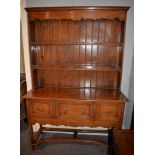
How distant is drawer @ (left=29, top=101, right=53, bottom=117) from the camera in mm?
1938

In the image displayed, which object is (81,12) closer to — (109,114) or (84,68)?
(84,68)

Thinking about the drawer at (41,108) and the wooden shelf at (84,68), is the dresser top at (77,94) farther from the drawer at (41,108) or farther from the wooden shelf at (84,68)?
the wooden shelf at (84,68)

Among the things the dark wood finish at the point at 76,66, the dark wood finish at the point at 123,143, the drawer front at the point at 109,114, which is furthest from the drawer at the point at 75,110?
the dark wood finish at the point at 123,143

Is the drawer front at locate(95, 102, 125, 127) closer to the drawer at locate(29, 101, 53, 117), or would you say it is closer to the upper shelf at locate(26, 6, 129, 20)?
the drawer at locate(29, 101, 53, 117)

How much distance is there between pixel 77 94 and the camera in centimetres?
204

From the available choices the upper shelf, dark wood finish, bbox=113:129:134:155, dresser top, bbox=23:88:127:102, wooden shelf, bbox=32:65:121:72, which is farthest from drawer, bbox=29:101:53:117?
the upper shelf

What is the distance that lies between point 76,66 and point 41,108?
0.85m

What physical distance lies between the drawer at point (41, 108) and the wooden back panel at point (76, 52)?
17.3 inches

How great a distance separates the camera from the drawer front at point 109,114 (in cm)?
186

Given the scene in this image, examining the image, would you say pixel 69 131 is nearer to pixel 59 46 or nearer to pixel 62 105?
pixel 62 105

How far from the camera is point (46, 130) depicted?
2510mm

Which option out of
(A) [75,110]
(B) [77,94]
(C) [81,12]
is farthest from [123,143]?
(C) [81,12]
